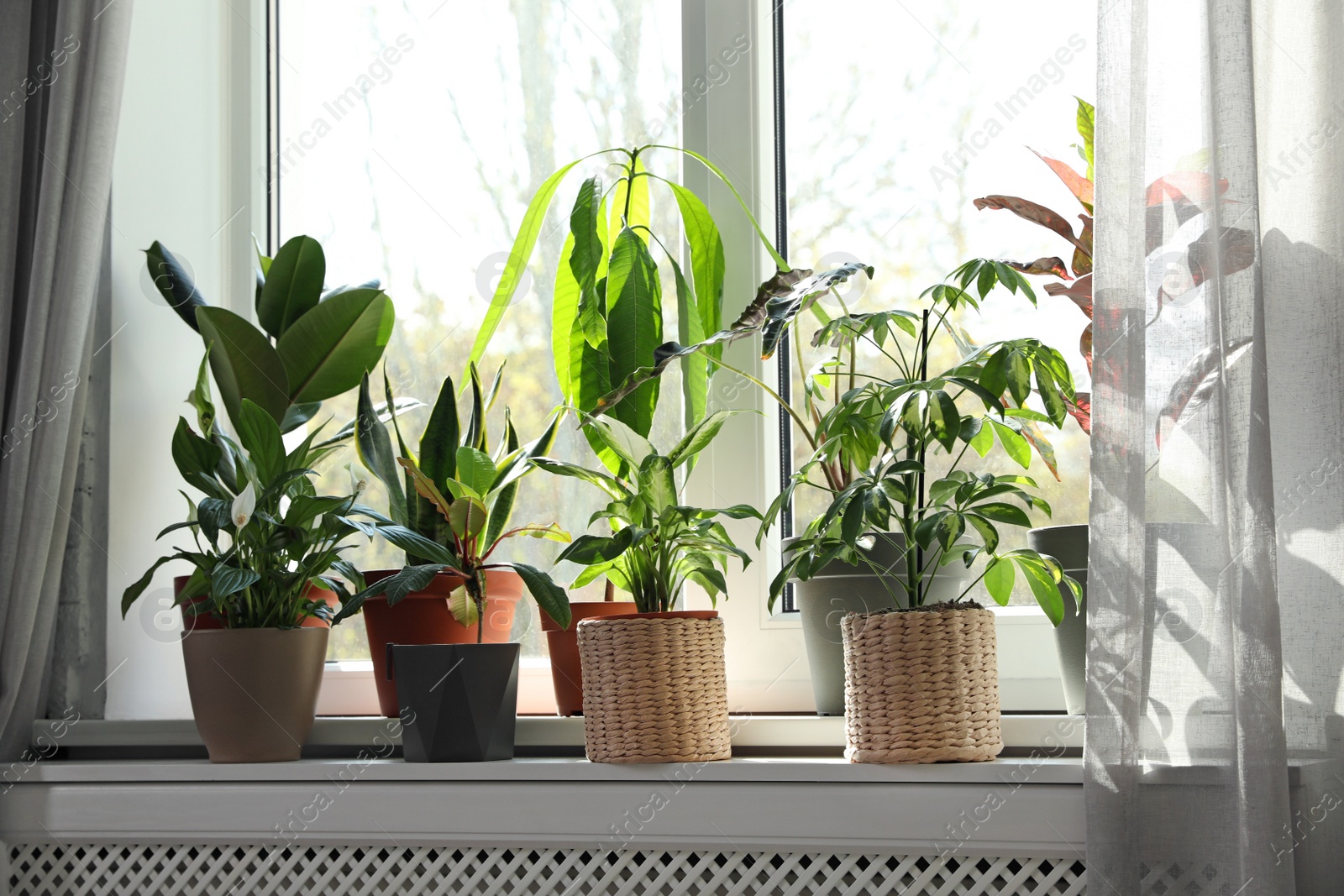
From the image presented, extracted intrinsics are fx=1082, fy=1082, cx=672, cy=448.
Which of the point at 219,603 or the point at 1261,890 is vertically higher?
the point at 219,603

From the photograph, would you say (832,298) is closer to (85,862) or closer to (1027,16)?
(1027,16)

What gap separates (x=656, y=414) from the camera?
67.4 inches

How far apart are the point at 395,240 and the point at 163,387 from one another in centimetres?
46

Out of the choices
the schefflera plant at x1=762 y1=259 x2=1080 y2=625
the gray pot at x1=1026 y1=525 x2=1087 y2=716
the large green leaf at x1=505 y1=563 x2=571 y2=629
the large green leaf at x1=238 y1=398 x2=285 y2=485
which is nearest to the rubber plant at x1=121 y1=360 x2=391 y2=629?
the large green leaf at x1=238 y1=398 x2=285 y2=485

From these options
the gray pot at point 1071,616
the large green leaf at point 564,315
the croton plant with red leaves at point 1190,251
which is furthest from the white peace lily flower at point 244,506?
the croton plant with red leaves at point 1190,251

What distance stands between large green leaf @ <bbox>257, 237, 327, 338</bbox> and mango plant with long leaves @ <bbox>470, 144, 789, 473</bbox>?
11.1 inches

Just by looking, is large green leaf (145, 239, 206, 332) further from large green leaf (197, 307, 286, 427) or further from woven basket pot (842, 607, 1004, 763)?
woven basket pot (842, 607, 1004, 763)

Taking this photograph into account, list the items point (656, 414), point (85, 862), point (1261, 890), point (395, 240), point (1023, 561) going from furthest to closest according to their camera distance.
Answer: point (395, 240)
point (656, 414)
point (85, 862)
point (1023, 561)
point (1261, 890)

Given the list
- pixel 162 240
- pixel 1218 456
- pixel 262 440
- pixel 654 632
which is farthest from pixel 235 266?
pixel 1218 456

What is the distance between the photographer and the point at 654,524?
1312mm

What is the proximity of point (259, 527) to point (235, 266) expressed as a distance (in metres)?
0.69

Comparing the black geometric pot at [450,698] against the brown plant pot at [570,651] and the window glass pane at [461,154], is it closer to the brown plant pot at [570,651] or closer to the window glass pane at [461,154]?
the brown plant pot at [570,651]

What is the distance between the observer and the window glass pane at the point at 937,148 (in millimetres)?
1557

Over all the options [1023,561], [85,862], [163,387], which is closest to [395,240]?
[163,387]
